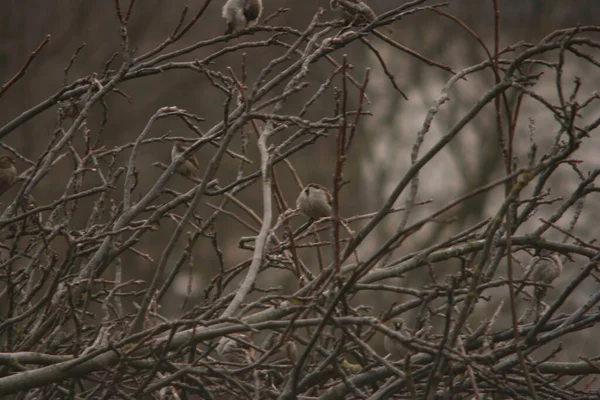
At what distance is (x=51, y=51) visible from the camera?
12.0 metres

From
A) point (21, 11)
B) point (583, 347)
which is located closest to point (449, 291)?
point (21, 11)

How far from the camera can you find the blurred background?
12547mm

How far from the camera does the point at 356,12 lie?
3693 mm

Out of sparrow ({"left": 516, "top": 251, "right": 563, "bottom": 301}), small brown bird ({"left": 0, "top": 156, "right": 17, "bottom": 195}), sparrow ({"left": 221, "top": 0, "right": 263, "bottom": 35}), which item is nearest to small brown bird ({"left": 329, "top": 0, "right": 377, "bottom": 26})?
sparrow ({"left": 221, "top": 0, "right": 263, "bottom": 35})

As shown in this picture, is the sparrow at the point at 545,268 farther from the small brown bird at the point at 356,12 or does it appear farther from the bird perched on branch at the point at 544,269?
the small brown bird at the point at 356,12

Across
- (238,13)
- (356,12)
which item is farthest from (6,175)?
(356,12)

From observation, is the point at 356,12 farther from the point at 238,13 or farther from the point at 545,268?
the point at 545,268

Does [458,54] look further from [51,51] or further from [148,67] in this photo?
[148,67]

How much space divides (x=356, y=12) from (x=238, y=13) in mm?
688

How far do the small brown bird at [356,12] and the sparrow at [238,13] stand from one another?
0.49m

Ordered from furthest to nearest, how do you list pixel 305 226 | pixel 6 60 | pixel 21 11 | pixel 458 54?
1. pixel 458 54
2. pixel 21 11
3. pixel 6 60
4. pixel 305 226

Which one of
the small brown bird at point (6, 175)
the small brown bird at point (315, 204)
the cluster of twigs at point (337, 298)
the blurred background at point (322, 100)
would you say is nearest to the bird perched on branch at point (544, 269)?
the cluster of twigs at point (337, 298)

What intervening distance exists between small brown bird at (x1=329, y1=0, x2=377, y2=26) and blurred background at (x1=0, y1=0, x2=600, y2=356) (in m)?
7.83

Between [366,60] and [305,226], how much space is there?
13555 millimetres
